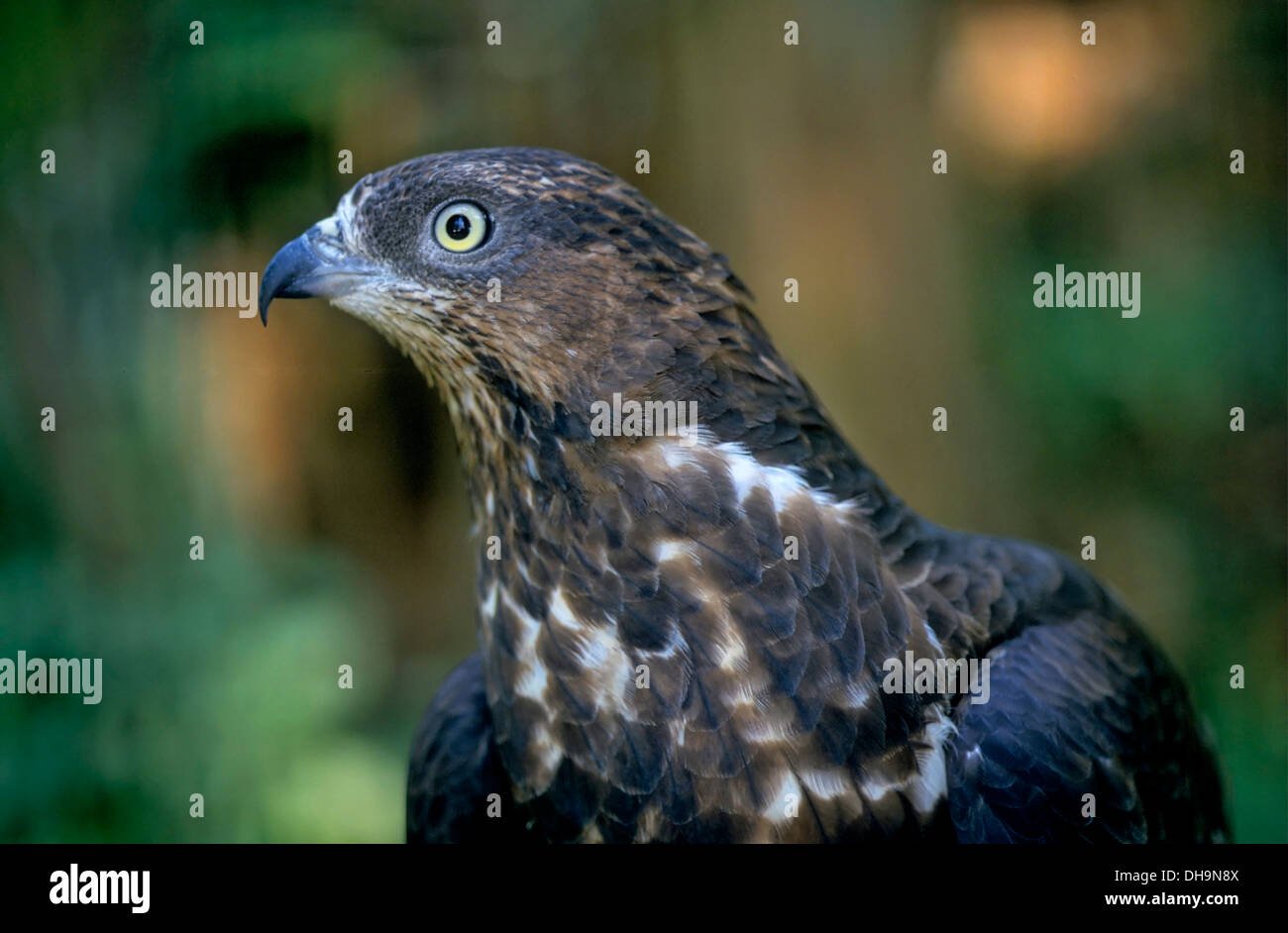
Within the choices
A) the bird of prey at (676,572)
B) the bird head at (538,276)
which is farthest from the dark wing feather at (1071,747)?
the bird head at (538,276)

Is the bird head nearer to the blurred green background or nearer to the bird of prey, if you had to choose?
the bird of prey

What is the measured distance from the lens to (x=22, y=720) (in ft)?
14.4

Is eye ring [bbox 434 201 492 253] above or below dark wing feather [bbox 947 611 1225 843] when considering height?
above

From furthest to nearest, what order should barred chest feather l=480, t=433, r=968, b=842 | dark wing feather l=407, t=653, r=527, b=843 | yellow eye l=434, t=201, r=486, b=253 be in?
dark wing feather l=407, t=653, r=527, b=843 → yellow eye l=434, t=201, r=486, b=253 → barred chest feather l=480, t=433, r=968, b=842

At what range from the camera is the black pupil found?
2.66m

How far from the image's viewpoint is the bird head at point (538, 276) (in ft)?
8.55

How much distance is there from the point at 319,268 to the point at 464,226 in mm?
405

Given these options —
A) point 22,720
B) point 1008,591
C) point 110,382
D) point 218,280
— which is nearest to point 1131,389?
point 1008,591

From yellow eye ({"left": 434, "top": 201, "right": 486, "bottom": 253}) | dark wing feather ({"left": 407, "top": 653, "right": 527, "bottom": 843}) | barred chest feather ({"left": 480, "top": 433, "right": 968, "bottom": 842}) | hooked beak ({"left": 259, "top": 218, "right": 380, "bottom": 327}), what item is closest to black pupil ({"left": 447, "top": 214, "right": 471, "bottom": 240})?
yellow eye ({"left": 434, "top": 201, "right": 486, "bottom": 253})

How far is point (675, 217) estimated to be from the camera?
5.60m

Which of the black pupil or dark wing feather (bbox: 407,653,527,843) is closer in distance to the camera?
the black pupil

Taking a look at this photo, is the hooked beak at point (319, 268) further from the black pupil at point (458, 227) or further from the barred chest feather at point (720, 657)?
the barred chest feather at point (720, 657)
